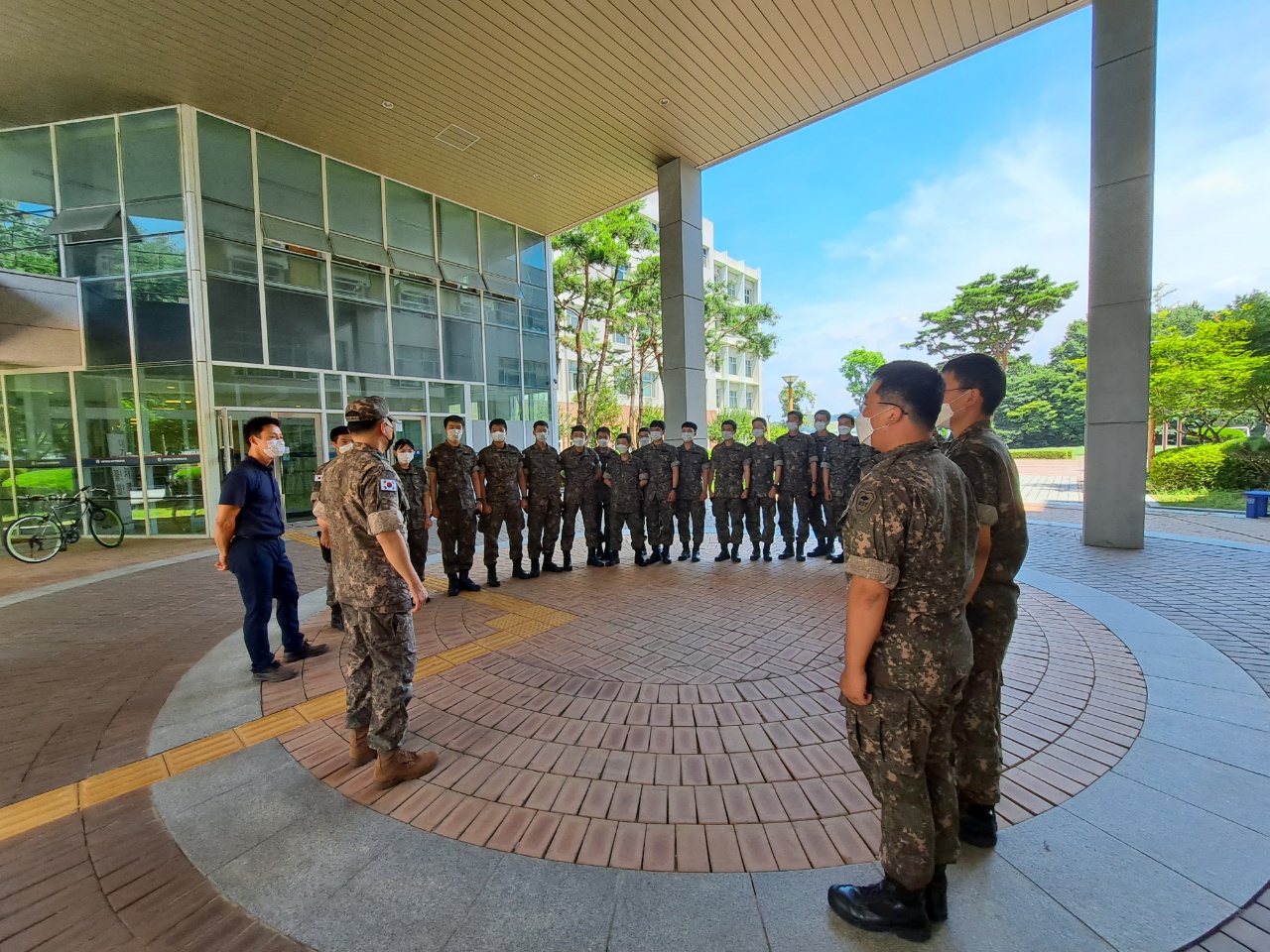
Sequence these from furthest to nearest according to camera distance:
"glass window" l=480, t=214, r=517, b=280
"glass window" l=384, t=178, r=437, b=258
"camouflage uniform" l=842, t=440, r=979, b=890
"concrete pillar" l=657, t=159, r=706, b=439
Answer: "glass window" l=480, t=214, r=517, b=280
"glass window" l=384, t=178, r=437, b=258
"concrete pillar" l=657, t=159, r=706, b=439
"camouflage uniform" l=842, t=440, r=979, b=890

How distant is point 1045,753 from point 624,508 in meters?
5.19

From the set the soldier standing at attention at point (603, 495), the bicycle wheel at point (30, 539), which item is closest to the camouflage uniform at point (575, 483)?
the soldier standing at attention at point (603, 495)

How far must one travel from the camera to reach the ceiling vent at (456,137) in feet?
31.9

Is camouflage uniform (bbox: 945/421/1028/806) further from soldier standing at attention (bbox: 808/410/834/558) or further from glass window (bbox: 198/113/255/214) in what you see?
glass window (bbox: 198/113/255/214)

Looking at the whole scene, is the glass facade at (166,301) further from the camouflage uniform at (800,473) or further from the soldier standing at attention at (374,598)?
the camouflage uniform at (800,473)

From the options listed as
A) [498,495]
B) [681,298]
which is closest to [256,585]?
[498,495]

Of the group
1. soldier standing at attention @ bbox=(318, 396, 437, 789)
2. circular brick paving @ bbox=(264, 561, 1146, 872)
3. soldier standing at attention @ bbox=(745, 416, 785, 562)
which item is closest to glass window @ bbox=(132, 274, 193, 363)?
circular brick paving @ bbox=(264, 561, 1146, 872)

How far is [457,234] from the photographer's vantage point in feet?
44.6

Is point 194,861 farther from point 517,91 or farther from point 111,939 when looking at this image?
point 517,91

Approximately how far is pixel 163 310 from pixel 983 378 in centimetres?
1280

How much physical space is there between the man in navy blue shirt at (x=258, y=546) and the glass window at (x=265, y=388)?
773cm

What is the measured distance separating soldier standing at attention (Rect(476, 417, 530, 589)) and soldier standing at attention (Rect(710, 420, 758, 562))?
2.80 m

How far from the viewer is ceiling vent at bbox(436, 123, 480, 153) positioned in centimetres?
971

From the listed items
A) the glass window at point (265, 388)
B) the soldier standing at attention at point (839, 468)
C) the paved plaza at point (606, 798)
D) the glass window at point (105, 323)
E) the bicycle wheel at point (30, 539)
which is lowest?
the paved plaza at point (606, 798)
